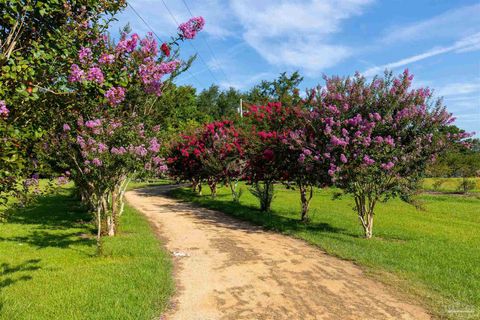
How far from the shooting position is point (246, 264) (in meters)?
7.90

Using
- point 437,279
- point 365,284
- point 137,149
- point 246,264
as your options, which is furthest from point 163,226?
point 437,279

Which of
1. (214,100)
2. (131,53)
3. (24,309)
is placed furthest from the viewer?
(214,100)

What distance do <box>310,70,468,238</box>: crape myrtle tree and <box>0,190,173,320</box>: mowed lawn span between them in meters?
5.75

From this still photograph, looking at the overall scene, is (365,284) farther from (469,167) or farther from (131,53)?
(469,167)

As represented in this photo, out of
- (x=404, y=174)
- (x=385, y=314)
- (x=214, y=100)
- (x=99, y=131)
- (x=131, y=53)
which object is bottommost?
(x=385, y=314)

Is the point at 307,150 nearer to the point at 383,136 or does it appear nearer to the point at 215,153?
the point at 383,136

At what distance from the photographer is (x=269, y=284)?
21.6ft

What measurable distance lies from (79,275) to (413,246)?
849cm

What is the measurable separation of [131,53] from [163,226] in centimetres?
885

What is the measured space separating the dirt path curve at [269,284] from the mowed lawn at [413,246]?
0.57m


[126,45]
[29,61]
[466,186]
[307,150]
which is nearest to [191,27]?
[126,45]

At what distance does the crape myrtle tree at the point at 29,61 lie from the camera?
→ 122 inches

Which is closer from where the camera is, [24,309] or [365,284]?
[24,309]

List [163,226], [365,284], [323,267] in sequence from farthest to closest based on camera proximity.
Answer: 1. [163,226]
2. [323,267]
3. [365,284]
